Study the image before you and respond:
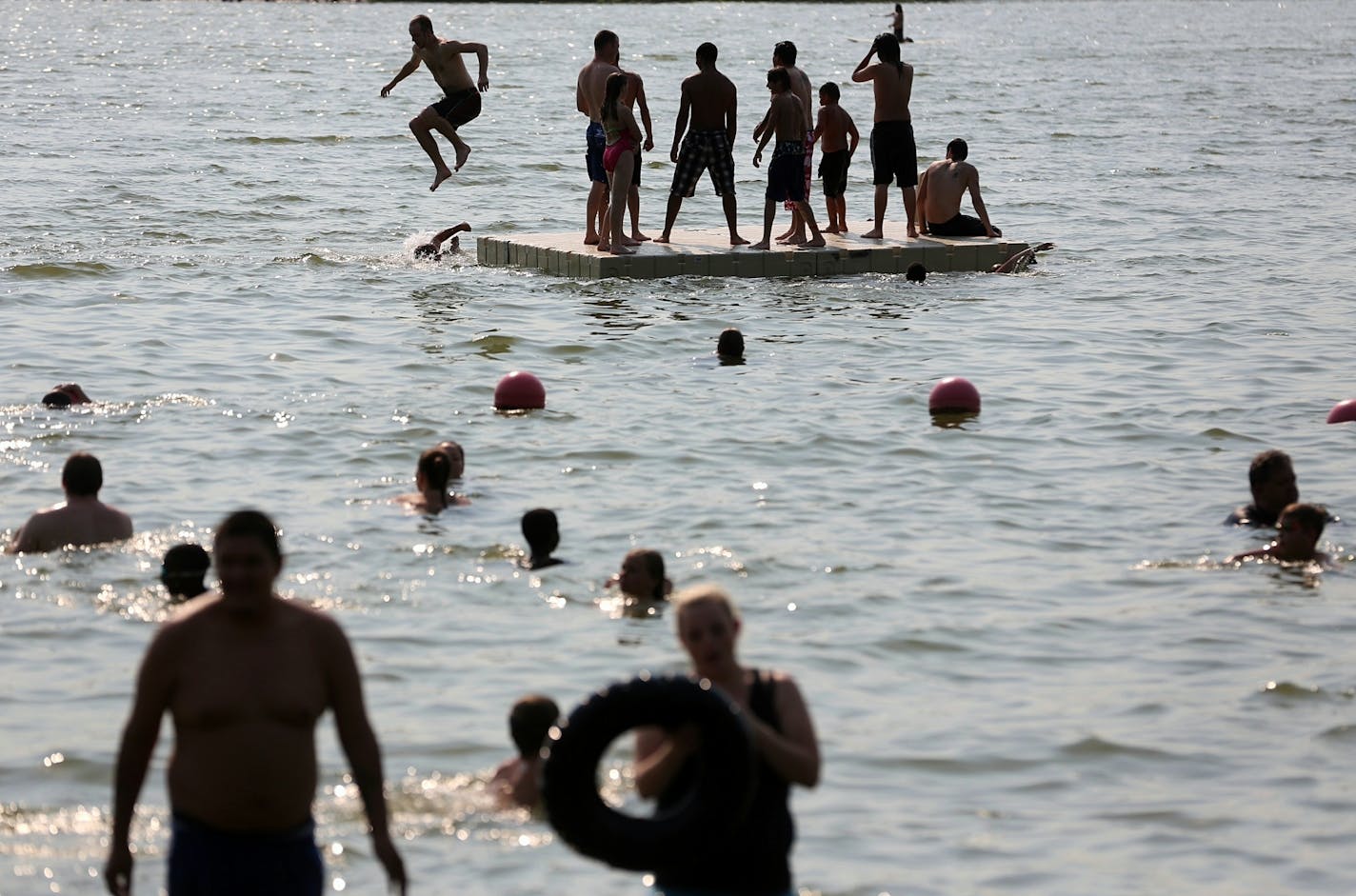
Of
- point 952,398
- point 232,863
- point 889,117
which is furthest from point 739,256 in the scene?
point 232,863

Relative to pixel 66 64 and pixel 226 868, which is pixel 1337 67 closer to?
pixel 66 64

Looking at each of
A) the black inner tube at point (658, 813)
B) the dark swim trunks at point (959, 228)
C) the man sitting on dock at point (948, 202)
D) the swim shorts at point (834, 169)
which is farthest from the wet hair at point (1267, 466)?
the dark swim trunks at point (959, 228)

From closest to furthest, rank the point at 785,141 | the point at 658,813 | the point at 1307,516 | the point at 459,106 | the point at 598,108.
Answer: the point at 658,813
the point at 1307,516
the point at 598,108
the point at 785,141
the point at 459,106

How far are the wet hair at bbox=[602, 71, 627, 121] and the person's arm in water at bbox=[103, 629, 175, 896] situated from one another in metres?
13.7

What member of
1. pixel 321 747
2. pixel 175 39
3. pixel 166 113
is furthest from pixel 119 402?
pixel 175 39

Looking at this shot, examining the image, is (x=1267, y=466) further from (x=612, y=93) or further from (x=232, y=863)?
(x=612, y=93)

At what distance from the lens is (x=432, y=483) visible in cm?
1227

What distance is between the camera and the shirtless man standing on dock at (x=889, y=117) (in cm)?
2077

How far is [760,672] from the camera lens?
5711 millimetres

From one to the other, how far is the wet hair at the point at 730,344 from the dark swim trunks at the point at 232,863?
12.1 metres

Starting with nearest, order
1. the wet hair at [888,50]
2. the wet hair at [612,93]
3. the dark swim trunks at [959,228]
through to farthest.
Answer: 1. the wet hair at [612,93]
2. the wet hair at [888,50]
3. the dark swim trunks at [959,228]

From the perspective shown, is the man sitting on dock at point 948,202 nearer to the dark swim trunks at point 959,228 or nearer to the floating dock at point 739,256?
the dark swim trunks at point 959,228

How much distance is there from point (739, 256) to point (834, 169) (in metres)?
1.36

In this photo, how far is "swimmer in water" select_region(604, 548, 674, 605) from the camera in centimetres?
1047
